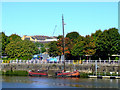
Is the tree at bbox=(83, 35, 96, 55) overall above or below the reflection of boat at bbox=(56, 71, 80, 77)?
above

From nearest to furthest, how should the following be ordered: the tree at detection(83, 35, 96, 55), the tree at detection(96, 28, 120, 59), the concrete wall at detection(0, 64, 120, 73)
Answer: the concrete wall at detection(0, 64, 120, 73), the tree at detection(96, 28, 120, 59), the tree at detection(83, 35, 96, 55)

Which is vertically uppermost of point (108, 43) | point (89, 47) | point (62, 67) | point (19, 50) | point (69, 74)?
point (108, 43)

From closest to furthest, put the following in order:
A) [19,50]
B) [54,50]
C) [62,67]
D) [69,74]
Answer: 1. [69,74]
2. [62,67]
3. [19,50]
4. [54,50]

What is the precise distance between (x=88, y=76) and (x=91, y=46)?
29896mm

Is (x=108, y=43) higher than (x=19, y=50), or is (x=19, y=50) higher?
(x=108, y=43)

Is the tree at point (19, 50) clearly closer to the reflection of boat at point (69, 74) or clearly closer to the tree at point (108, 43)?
the tree at point (108, 43)

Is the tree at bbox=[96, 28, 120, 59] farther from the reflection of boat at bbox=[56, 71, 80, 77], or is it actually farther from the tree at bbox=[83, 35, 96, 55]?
the reflection of boat at bbox=[56, 71, 80, 77]

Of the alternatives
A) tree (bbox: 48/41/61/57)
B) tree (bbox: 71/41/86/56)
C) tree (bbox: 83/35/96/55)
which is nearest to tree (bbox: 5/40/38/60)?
tree (bbox: 48/41/61/57)

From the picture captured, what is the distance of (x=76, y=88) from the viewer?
218 ft

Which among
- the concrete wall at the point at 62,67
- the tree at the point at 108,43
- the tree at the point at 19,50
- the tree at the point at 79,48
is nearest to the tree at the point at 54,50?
the tree at the point at 19,50

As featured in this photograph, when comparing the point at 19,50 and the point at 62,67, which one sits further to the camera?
the point at 19,50

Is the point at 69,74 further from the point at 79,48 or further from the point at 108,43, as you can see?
the point at 79,48

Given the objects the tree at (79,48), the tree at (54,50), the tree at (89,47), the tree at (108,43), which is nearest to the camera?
the tree at (108,43)

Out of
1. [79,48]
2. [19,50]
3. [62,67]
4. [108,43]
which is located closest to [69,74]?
[62,67]
